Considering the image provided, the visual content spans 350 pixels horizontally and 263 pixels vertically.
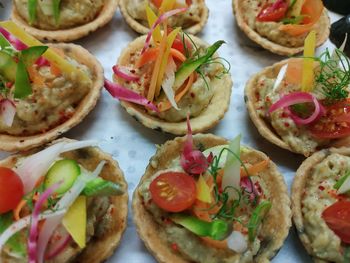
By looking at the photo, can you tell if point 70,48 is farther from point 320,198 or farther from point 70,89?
point 320,198

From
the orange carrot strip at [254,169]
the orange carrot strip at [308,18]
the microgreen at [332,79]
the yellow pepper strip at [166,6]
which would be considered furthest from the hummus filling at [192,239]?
the orange carrot strip at [308,18]

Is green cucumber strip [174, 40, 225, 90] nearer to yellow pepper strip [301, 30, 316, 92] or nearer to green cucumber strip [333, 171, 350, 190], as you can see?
yellow pepper strip [301, 30, 316, 92]

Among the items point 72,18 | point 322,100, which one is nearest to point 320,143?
point 322,100

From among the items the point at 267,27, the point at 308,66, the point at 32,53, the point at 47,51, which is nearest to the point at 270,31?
the point at 267,27

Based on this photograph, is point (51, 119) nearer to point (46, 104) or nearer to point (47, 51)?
point (46, 104)

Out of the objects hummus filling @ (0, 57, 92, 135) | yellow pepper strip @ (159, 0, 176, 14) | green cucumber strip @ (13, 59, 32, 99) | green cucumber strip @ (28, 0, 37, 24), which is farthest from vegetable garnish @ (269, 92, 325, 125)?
green cucumber strip @ (28, 0, 37, 24)

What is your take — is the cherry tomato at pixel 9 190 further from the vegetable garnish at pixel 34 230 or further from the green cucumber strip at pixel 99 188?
→ the green cucumber strip at pixel 99 188
